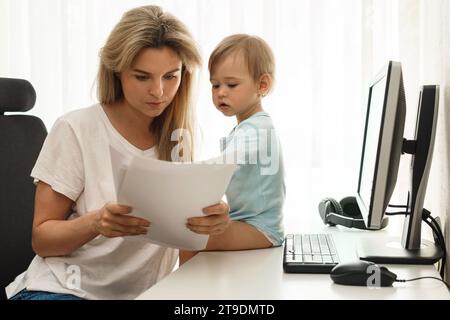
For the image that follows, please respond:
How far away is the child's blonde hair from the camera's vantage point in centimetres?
151

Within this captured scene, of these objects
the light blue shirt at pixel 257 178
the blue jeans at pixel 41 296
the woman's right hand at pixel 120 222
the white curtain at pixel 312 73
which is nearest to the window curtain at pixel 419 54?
the white curtain at pixel 312 73

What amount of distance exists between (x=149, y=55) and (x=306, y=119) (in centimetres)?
110

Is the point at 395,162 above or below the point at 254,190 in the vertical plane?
above

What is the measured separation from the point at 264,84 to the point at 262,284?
2.13 ft

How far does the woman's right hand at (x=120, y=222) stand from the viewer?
1.09m

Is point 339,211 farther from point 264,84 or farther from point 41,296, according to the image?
point 41,296

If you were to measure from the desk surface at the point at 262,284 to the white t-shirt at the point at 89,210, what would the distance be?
0.19m

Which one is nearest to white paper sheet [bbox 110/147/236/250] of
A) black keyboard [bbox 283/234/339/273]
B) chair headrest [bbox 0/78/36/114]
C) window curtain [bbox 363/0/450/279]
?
black keyboard [bbox 283/234/339/273]

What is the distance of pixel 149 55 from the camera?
1346 millimetres

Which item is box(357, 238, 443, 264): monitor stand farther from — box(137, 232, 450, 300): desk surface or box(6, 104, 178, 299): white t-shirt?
box(6, 104, 178, 299): white t-shirt

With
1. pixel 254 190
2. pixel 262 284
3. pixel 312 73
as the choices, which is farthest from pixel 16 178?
pixel 312 73

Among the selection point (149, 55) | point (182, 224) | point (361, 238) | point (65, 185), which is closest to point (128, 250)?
point (65, 185)

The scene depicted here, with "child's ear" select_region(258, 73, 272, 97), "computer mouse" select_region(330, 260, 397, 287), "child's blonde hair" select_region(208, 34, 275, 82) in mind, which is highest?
"child's blonde hair" select_region(208, 34, 275, 82)

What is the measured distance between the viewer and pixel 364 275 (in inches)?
39.4
